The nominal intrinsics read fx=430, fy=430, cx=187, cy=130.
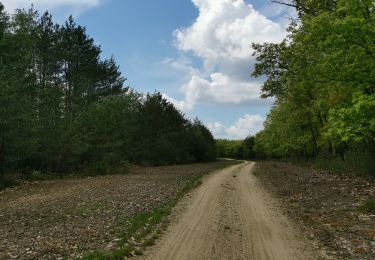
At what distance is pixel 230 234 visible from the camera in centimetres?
1305

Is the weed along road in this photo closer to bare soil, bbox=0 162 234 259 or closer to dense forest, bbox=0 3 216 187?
bare soil, bbox=0 162 234 259

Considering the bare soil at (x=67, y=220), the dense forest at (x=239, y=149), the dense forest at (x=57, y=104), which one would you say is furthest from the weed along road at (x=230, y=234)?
the dense forest at (x=239, y=149)

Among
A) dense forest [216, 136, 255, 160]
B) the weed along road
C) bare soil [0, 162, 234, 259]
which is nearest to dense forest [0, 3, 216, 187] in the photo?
bare soil [0, 162, 234, 259]

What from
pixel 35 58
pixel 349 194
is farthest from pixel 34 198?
pixel 35 58

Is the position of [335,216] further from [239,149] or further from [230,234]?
[239,149]

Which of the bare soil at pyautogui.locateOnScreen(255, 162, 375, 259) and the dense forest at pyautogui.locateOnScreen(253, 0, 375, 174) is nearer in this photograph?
the bare soil at pyautogui.locateOnScreen(255, 162, 375, 259)

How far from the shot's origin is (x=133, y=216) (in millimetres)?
16844

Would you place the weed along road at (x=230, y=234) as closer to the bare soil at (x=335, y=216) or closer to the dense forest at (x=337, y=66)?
the bare soil at (x=335, y=216)

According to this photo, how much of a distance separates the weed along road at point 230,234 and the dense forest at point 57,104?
1846cm

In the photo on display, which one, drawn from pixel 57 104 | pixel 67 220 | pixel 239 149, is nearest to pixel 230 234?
pixel 67 220

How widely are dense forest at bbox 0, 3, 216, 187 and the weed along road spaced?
60.6 feet

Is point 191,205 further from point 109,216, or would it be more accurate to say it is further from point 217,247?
point 217,247

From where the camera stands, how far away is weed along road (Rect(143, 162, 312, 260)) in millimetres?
10812

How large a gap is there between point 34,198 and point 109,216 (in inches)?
368
